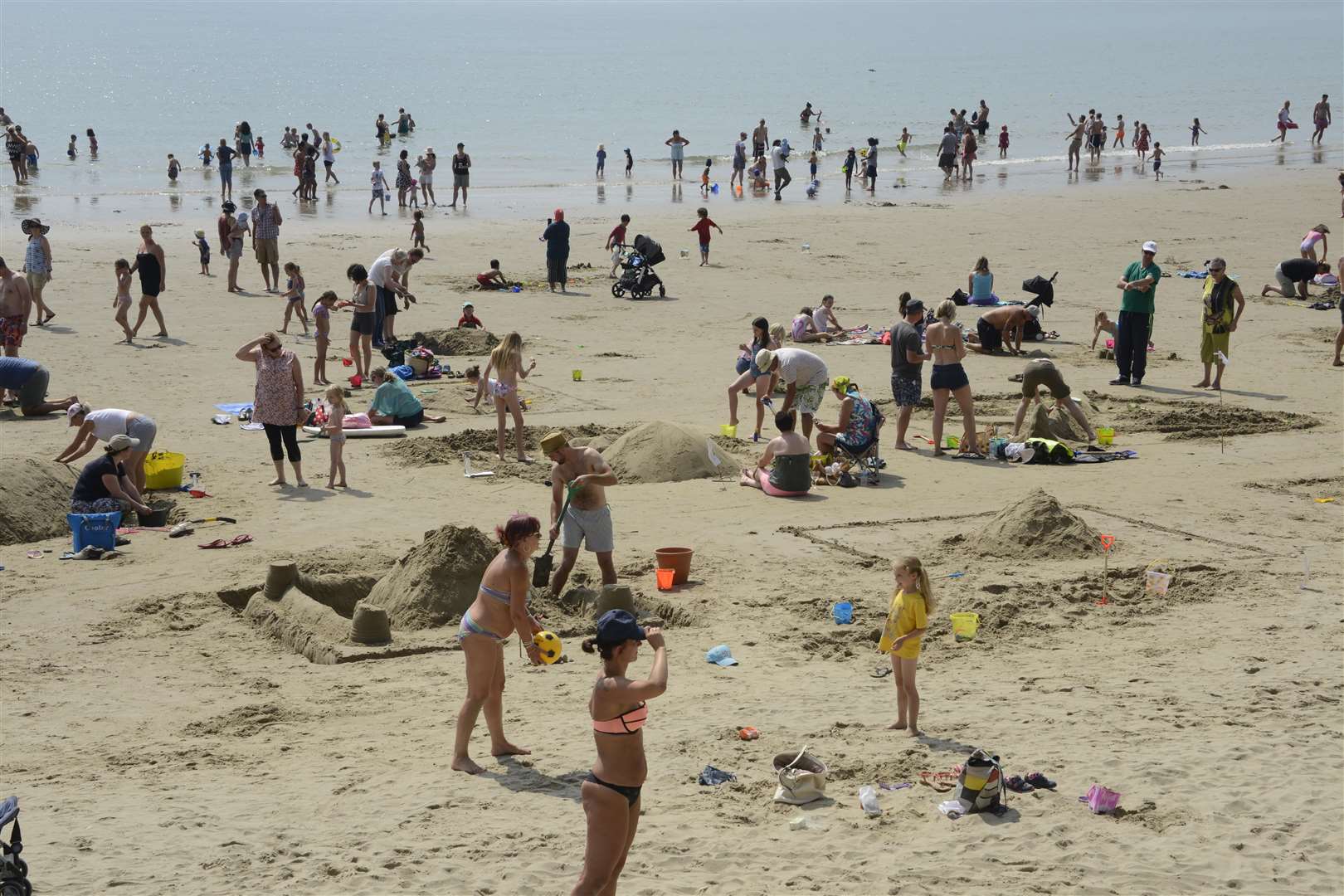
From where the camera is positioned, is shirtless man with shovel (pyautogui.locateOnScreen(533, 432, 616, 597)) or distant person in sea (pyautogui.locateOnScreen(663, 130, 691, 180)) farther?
distant person in sea (pyautogui.locateOnScreen(663, 130, 691, 180))

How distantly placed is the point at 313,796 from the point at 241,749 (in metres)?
0.99

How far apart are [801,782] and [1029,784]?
3.98 feet

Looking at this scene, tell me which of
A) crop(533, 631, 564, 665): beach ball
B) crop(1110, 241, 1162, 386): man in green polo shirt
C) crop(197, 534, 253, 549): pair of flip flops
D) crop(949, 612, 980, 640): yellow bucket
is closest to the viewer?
crop(533, 631, 564, 665): beach ball

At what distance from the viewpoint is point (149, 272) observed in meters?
21.4

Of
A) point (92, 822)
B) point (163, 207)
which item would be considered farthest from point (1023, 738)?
point (163, 207)

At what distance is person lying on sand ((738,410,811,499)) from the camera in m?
13.8

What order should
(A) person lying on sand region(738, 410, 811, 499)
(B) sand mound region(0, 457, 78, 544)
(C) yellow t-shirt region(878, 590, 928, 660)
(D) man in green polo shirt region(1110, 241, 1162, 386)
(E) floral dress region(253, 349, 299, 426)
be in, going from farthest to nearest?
(D) man in green polo shirt region(1110, 241, 1162, 386)
(E) floral dress region(253, 349, 299, 426)
(A) person lying on sand region(738, 410, 811, 499)
(B) sand mound region(0, 457, 78, 544)
(C) yellow t-shirt region(878, 590, 928, 660)

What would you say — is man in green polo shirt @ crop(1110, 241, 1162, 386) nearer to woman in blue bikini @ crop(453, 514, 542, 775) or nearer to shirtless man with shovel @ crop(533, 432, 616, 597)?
shirtless man with shovel @ crop(533, 432, 616, 597)

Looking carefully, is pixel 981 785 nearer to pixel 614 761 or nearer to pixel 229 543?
pixel 614 761

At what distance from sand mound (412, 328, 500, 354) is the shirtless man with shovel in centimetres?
1024

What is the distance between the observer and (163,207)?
39.0 meters

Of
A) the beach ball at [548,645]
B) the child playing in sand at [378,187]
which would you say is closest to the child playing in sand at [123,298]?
the beach ball at [548,645]

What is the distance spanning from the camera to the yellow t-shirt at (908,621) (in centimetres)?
820

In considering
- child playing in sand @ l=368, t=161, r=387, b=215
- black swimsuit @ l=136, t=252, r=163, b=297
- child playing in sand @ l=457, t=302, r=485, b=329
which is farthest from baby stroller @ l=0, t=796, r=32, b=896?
child playing in sand @ l=368, t=161, r=387, b=215
